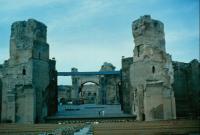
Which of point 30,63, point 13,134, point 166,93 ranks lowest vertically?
point 13,134

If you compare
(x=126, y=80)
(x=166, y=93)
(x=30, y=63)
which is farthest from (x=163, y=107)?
(x=30, y=63)

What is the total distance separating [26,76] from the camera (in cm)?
2688

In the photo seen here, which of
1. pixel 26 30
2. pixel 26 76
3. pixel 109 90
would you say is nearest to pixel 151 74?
pixel 26 76

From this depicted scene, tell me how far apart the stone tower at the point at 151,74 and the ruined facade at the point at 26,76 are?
8.41 meters

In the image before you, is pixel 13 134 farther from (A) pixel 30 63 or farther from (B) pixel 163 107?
(B) pixel 163 107

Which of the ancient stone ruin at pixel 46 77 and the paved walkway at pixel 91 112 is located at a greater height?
the ancient stone ruin at pixel 46 77

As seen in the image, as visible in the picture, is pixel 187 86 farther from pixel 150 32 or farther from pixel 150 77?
pixel 150 32

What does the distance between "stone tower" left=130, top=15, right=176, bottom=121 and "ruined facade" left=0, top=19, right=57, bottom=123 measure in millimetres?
8411

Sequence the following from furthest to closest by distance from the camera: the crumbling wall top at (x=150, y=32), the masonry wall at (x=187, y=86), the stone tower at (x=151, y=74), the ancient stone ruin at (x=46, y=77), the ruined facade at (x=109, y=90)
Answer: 1. the ruined facade at (x=109, y=90)
2. the masonry wall at (x=187, y=86)
3. the crumbling wall top at (x=150, y=32)
4. the ancient stone ruin at (x=46, y=77)
5. the stone tower at (x=151, y=74)

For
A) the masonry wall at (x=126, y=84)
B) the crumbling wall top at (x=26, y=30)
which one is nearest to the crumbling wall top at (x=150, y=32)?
the masonry wall at (x=126, y=84)

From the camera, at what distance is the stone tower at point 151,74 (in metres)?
25.7

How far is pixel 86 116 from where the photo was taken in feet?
92.7

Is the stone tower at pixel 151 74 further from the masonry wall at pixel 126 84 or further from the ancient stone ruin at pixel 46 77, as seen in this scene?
the masonry wall at pixel 126 84

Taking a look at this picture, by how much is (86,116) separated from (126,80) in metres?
5.97
